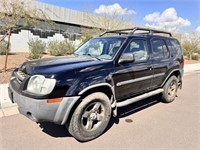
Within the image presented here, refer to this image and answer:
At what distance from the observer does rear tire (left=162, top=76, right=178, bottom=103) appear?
5463mm

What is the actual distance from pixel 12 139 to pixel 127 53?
107 inches

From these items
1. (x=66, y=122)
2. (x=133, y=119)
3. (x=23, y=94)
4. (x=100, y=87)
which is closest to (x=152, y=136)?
(x=133, y=119)

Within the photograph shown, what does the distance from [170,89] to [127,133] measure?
2.64 m

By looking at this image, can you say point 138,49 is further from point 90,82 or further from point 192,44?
point 192,44

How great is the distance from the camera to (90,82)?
3.29 m

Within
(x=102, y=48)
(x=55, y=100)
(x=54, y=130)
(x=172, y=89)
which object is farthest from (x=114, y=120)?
(x=172, y=89)

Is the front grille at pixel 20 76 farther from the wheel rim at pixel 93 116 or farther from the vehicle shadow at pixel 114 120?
the wheel rim at pixel 93 116

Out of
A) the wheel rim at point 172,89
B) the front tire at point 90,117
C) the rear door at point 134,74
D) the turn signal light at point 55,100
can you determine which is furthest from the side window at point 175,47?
the turn signal light at point 55,100

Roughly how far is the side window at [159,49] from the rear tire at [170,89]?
76 cm

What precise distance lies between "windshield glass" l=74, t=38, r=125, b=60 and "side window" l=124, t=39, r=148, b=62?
9.2 inches

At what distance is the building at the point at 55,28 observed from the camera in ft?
66.4

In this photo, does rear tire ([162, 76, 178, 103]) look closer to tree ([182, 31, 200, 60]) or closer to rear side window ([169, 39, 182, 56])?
rear side window ([169, 39, 182, 56])

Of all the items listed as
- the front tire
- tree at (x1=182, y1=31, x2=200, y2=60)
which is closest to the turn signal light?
the front tire

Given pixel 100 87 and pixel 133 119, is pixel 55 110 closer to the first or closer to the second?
pixel 100 87
